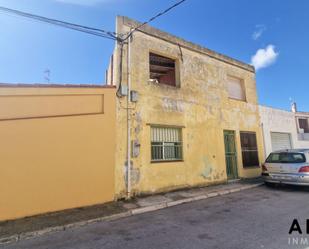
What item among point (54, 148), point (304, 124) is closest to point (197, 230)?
point (54, 148)

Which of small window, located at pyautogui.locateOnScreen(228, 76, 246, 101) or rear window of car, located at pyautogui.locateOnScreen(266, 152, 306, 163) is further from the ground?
small window, located at pyautogui.locateOnScreen(228, 76, 246, 101)

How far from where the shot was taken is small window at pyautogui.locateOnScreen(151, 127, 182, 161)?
8.09 meters

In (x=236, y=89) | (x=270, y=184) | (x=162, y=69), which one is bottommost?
(x=270, y=184)

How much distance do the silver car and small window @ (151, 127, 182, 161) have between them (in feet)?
12.9

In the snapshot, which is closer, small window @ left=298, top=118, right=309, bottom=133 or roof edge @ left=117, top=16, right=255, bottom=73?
roof edge @ left=117, top=16, right=255, bottom=73

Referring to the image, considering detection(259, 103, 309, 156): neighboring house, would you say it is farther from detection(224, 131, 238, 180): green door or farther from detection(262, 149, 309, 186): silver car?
detection(262, 149, 309, 186): silver car

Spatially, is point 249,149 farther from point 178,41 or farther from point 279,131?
point 178,41

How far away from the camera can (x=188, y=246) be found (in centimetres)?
376

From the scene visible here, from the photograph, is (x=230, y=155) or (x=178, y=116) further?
(x=230, y=155)

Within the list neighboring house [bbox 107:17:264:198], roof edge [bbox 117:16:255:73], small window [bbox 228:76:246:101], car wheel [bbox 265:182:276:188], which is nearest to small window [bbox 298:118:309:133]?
neighboring house [bbox 107:17:264:198]

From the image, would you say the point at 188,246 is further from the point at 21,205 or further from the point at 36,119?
the point at 36,119

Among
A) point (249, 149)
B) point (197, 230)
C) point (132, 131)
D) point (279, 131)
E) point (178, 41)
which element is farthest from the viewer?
point (279, 131)

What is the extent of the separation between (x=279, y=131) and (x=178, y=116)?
8.63 meters

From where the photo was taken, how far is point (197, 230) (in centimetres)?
449
